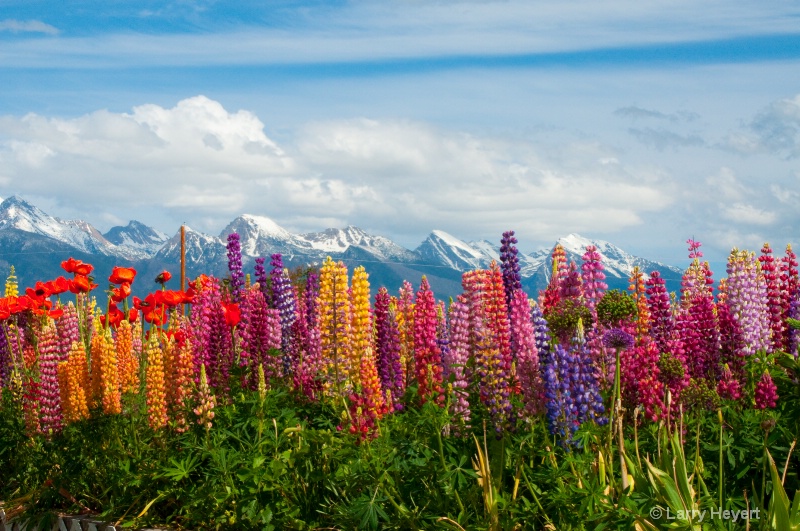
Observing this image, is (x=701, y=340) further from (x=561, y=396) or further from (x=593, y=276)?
(x=561, y=396)

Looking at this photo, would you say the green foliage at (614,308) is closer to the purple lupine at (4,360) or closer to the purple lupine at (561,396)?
the purple lupine at (561,396)

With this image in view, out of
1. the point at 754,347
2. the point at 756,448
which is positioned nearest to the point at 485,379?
the point at 756,448

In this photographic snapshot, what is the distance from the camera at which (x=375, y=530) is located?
5836 mm

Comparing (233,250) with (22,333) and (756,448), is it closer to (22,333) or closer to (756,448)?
(22,333)

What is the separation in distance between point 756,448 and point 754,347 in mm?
3401

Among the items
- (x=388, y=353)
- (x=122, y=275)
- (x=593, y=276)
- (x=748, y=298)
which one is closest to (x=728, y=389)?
(x=593, y=276)

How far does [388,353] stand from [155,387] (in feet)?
7.25

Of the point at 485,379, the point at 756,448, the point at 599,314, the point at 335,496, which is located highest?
the point at 599,314

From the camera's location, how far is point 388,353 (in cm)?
847

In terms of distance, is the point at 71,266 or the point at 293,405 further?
the point at 71,266

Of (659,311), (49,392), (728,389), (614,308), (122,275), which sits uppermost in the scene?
(122,275)

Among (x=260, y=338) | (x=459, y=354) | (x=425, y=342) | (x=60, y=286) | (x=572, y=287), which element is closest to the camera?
(x=572, y=287)

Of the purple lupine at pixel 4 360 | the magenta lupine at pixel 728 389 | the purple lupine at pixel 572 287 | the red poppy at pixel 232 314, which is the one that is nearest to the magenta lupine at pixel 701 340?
the magenta lupine at pixel 728 389

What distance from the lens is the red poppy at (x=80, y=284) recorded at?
36.3ft
